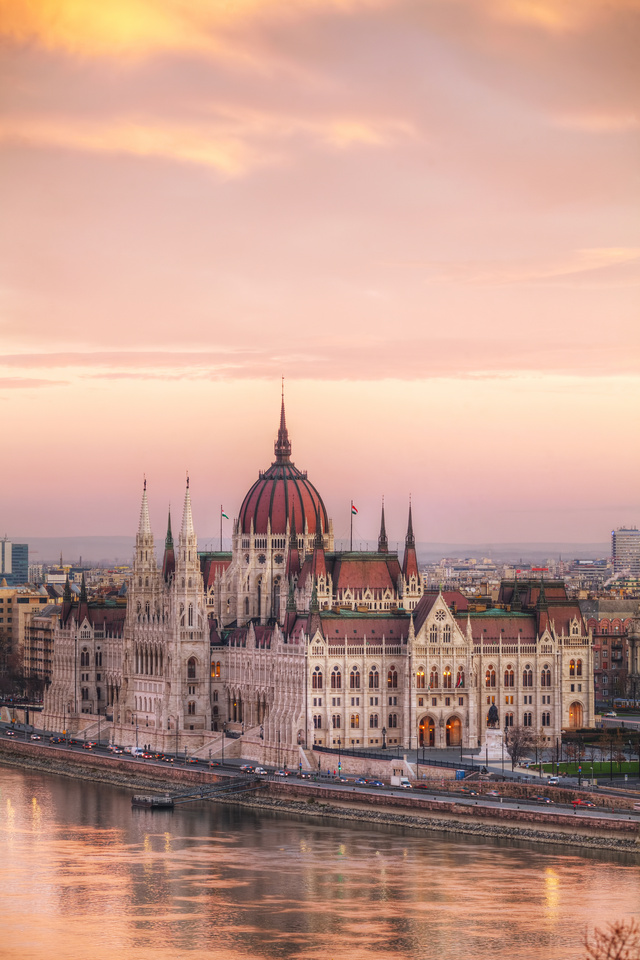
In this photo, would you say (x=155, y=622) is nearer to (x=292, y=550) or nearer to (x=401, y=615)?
(x=292, y=550)

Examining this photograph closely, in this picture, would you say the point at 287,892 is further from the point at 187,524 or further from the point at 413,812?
the point at 187,524

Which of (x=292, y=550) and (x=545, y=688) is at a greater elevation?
(x=292, y=550)

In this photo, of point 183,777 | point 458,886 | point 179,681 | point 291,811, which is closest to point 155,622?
point 179,681

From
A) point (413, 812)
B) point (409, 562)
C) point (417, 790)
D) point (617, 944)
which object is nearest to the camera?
point (617, 944)

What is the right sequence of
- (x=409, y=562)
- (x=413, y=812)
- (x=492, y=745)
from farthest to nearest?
(x=409, y=562) → (x=492, y=745) → (x=413, y=812)

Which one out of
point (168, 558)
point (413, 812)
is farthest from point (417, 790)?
point (168, 558)

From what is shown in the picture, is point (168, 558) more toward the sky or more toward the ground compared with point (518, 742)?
more toward the sky
